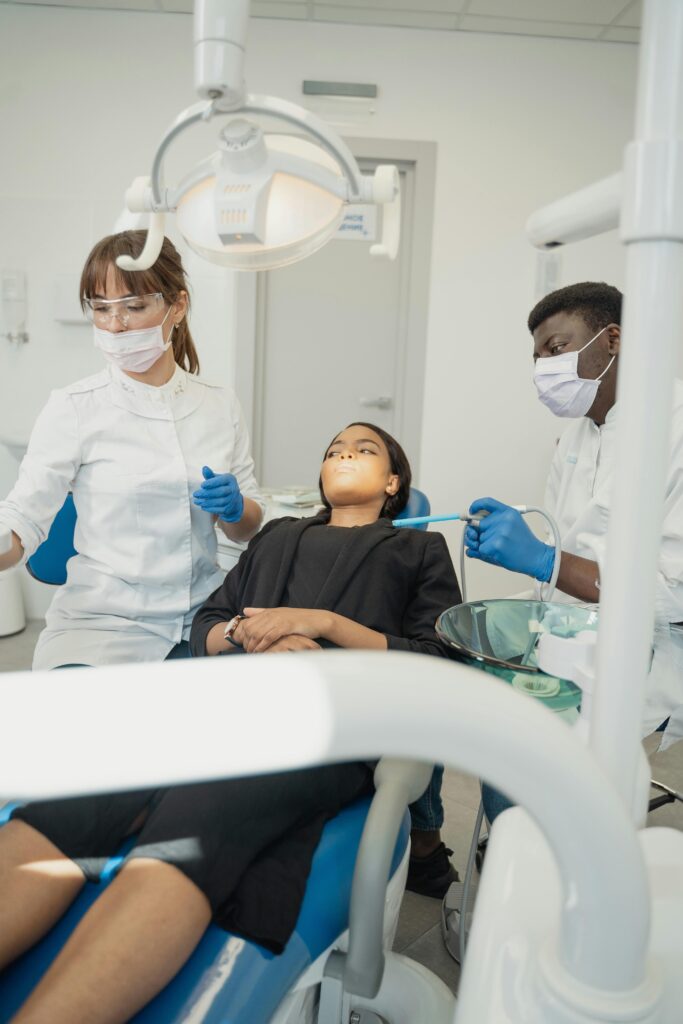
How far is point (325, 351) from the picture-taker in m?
3.77

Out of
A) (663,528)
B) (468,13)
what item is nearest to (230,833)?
(663,528)

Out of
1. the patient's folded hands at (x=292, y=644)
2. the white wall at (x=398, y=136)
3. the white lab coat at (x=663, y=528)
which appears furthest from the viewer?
the white wall at (x=398, y=136)

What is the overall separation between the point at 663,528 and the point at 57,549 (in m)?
1.27

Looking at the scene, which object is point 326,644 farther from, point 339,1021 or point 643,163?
point 643,163

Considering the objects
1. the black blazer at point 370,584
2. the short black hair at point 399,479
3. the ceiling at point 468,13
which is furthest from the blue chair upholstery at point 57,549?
the ceiling at point 468,13

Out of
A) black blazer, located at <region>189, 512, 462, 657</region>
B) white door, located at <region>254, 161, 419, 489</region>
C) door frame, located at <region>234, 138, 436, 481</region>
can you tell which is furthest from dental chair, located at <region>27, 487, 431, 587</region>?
white door, located at <region>254, 161, 419, 489</region>

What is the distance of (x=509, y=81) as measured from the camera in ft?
11.7

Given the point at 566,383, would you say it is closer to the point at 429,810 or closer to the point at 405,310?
the point at 429,810

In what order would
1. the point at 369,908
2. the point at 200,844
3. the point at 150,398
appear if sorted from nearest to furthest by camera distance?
1. the point at 369,908
2. the point at 200,844
3. the point at 150,398

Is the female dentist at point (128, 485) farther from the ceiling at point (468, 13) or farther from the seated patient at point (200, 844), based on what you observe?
the ceiling at point (468, 13)

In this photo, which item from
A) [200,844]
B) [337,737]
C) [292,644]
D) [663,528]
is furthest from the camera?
[663,528]

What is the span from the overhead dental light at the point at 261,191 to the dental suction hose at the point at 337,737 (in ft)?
2.09

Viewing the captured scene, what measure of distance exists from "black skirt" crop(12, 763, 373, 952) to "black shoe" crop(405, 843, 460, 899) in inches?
29.6

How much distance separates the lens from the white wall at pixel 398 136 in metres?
3.49
